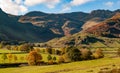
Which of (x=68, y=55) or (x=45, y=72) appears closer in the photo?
(x=45, y=72)

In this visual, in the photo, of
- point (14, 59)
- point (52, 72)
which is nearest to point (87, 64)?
point (52, 72)

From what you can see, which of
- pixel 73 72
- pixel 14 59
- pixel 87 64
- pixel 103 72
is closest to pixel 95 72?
pixel 103 72

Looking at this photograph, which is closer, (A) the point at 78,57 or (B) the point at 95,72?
(B) the point at 95,72

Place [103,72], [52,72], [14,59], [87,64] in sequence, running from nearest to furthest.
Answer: [103,72]
[52,72]
[87,64]
[14,59]

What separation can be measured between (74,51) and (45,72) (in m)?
106

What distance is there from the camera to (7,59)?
194 meters

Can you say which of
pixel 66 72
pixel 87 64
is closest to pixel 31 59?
pixel 87 64

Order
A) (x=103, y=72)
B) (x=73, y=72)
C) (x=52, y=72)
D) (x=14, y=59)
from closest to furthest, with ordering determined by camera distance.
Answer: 1. (x=103, y=72)
2. (x=73, y=72)
3. (x=52, y=72)
4. (x=14, y=59)

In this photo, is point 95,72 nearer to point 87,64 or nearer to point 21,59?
point 87,64

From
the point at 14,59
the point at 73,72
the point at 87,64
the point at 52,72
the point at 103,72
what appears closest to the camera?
the point at 103,72

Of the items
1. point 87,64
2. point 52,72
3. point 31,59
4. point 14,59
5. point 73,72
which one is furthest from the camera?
point 14,59

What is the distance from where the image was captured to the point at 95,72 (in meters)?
57.3

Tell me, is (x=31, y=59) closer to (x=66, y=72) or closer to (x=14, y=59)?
(x=14, y=59)

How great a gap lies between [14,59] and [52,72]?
123540 mm
